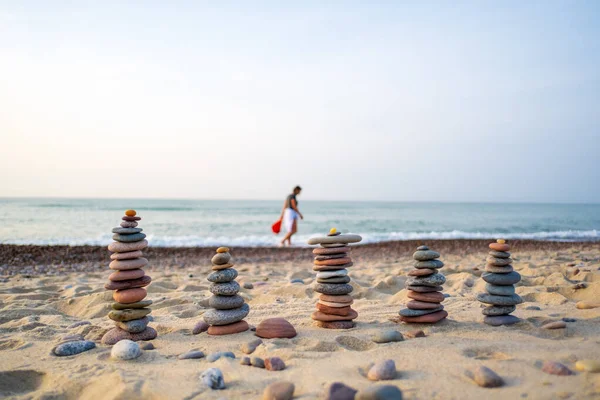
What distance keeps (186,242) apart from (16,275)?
27.6ft

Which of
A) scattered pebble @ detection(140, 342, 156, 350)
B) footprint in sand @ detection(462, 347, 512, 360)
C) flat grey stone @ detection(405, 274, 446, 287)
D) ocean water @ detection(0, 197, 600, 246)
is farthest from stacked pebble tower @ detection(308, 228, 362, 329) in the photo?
ocean water @ detection(0, 197, 600, 246)

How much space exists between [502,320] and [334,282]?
1639 mm

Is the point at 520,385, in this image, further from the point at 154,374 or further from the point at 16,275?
the point at 16,275

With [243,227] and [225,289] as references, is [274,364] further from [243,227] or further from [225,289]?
[243,227]

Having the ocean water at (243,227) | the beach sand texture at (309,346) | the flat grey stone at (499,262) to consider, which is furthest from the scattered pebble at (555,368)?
the ocean water at (243,227)

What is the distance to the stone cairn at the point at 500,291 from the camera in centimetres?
385

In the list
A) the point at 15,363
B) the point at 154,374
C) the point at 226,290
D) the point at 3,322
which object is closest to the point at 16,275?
the point at 3,322

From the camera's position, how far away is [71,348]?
130 inches

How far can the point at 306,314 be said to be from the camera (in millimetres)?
4547

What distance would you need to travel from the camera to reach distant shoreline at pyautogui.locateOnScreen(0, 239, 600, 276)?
931 cm

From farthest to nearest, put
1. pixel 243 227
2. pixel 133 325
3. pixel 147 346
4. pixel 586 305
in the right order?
pixel 243 227 < pixel 586 305 < pixel 133 325 < pixel 147 346

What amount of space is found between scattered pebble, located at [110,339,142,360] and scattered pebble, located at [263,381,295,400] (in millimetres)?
1327

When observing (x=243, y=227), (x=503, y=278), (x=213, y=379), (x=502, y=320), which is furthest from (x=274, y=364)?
(x=243, y=227)

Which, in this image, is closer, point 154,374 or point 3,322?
point 154,374
